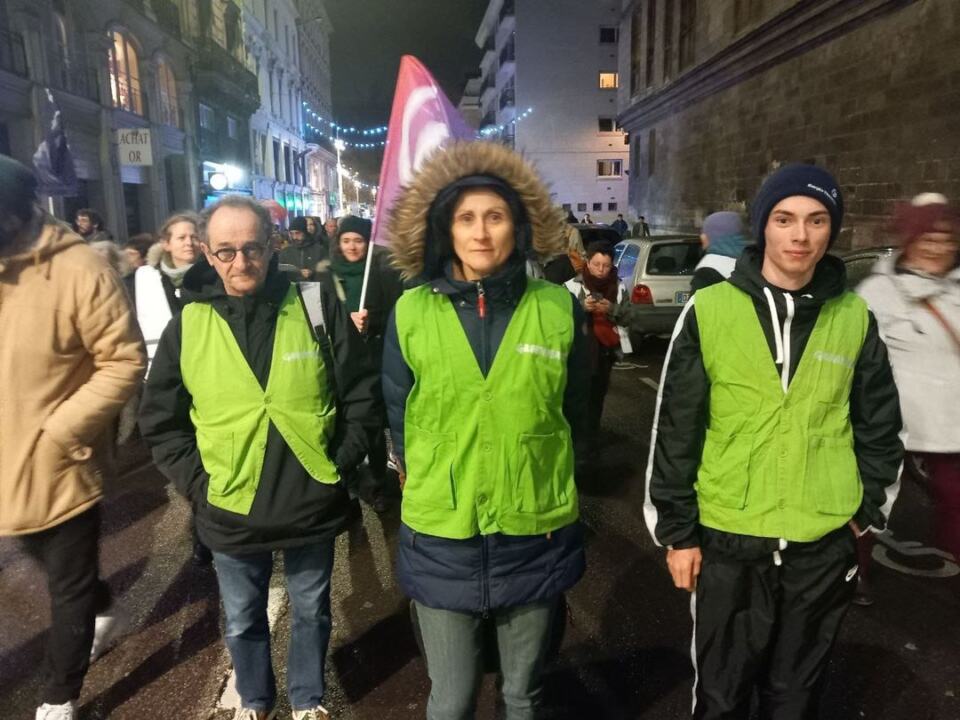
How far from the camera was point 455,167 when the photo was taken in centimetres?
219

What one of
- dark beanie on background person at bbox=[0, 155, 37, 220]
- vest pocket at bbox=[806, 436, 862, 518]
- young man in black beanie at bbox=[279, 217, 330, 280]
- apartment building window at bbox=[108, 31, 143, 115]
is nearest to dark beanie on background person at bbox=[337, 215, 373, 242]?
young man in black beanie at bbox=[279, 217, 330, 280]

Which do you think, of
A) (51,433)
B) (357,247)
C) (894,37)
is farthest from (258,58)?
(51,433)

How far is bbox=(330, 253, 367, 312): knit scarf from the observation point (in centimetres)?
587

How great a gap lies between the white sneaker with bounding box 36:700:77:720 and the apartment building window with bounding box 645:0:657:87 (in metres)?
26.5

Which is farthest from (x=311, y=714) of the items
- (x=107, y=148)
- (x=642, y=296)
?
(x=107, y=148)

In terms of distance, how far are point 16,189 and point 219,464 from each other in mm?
1224

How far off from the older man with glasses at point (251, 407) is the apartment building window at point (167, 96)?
27.1m

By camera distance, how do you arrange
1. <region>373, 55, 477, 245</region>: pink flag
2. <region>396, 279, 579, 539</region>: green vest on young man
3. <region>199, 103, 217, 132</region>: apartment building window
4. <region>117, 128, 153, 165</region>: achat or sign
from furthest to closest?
1. <region>199, 103, 217, 132</region>: apartment building window
2. <region>117, 128, 153, 165</region>: achat or sign
3. <region>373, 55, 477, 245</region>: pink flag
4. <region>396, 279, 579, 539</region>: green vest on young man

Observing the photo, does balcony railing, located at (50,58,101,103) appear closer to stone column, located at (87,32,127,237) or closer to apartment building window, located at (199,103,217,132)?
stone column, located at (87,32,127,237)

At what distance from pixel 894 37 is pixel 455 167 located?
13.0m

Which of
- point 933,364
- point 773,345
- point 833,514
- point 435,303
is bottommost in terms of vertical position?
point 833,514

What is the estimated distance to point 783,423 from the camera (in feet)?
6.92

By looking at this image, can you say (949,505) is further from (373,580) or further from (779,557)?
(373,580)

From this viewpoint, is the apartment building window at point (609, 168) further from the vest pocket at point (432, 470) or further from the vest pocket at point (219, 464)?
the vest pocket at point (432, 470)
